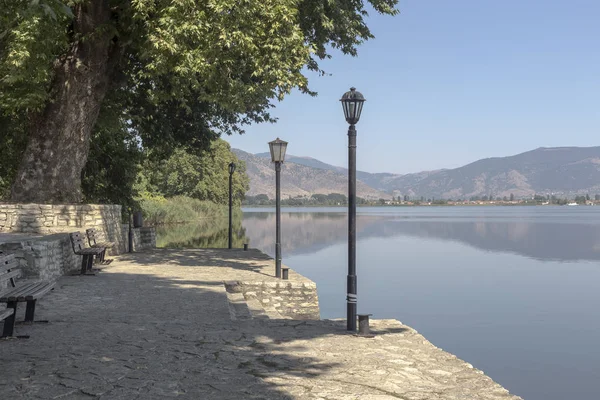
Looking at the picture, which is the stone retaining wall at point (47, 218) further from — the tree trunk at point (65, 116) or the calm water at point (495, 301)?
the calm water at point (495, 301)

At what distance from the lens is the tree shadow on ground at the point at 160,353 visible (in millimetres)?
5707

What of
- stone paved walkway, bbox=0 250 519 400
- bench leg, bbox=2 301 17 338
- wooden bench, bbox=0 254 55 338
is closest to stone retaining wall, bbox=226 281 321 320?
stone paved walkway, bbox=0 250 519 400

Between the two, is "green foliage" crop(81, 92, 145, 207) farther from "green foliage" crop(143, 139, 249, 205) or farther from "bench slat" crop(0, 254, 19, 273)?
"green foliage" crop(143, 139, 249, 205)

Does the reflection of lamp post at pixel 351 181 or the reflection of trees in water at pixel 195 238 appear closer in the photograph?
the reflection of lamp post at pixel 351 181

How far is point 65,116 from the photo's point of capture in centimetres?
1747

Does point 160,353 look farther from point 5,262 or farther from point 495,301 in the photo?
point 495,301

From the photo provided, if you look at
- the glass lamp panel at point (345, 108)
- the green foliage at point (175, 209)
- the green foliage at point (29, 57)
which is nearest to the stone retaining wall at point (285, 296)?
the glass lamp panel at point (345, 108)

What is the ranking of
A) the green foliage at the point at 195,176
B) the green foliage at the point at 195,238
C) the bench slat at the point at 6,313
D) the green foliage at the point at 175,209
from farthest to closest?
the green foliage at the point at 195,176, the green foliage at the point at 175,209, the green foliage at the point at 195,238, the bench slat at the point at 6,313

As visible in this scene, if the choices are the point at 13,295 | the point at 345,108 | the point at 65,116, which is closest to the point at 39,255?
the point at 13,295

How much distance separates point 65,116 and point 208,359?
12790 mm

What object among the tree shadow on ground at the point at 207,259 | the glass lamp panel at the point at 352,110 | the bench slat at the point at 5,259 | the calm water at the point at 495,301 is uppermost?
the glass lamp panel at the point at 352,110

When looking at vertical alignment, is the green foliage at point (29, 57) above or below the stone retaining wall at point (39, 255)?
above

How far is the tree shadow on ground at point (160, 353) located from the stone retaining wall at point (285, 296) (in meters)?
2.39

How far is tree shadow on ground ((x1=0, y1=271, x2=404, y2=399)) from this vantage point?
18.7 ft
